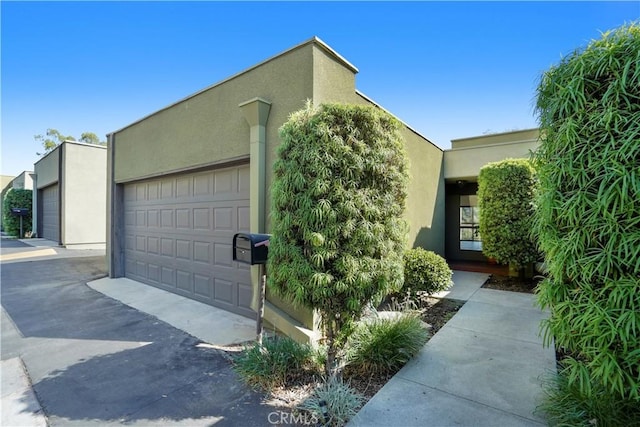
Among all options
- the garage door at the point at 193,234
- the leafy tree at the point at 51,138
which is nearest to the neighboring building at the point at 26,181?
the leafy tree at the point at 51,138

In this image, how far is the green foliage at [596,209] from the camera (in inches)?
69.1

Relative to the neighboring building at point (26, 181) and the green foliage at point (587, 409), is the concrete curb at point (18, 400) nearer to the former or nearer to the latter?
the green foliage at point (587, 409)

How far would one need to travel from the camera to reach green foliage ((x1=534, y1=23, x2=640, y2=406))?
1754mm

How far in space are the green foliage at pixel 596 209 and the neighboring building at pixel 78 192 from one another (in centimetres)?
1886

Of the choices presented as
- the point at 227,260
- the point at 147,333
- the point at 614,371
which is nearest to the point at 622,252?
the point at 614,371

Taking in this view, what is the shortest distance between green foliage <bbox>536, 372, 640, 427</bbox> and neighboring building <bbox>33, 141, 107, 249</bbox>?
61.6 feet

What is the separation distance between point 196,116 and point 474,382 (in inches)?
250

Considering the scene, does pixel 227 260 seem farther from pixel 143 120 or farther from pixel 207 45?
pixel 207 45

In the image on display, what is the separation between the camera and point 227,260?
18.7 ft

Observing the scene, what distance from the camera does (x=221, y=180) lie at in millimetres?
5789

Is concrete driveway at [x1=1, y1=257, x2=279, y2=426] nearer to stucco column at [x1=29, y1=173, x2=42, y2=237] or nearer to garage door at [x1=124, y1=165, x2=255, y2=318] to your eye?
garage door at [x1=124, y1=165, x2=255, y2=318]

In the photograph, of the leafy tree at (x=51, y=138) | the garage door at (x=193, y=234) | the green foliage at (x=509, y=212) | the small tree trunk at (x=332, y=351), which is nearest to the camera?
the small tree trunk at (x=332, y=351)

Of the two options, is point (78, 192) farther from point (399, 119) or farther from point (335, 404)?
point (335, 404)

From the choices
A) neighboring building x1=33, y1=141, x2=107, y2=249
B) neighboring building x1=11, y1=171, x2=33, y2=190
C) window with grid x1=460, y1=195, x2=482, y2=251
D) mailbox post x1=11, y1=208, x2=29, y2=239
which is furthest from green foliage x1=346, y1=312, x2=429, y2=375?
neighboring building x1=11, y1=171, x2=33, y2=190
